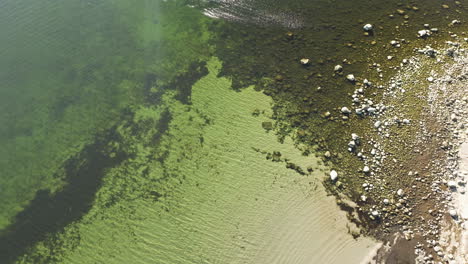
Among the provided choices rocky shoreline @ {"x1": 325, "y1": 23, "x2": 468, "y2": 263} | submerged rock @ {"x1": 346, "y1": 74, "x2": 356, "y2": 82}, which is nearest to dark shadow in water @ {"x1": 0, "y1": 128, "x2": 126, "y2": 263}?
rocky shoreline @ {"x1": 325, "y1": 23, "x2": 468, "y2": 263}

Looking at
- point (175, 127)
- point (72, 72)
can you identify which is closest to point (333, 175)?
point (175, 127)

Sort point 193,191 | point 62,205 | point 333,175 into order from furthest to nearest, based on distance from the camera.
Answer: point 62,205
point 193,191
point 333,175

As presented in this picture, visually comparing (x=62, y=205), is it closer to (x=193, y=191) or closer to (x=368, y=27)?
(x=193, y=191)

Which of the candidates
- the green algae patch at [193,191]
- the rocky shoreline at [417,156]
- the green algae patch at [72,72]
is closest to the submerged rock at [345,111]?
the rocky shoreline at [417,156]

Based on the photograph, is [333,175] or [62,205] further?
[62,205]

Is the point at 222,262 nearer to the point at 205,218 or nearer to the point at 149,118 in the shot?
the point at 205,218

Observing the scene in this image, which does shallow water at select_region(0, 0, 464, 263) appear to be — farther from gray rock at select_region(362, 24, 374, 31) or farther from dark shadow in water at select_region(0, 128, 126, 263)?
gray rock at select_region(362, 24, 374, 31)
